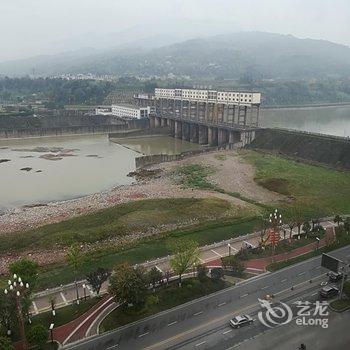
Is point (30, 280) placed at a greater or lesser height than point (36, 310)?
greater

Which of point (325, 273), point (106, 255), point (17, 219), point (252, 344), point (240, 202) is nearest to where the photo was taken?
point (252, 344)

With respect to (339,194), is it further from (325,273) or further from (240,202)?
(325,273)

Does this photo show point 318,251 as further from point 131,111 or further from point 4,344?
point 131,111

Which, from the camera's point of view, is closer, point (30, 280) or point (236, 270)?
point (30, 280)

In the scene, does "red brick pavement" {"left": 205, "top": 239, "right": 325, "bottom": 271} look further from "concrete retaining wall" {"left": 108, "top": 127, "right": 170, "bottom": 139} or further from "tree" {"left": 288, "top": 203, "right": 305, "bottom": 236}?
"concrete retaining wall" {"left": 108, "top": 127, "right": 170, "bottom": 139}

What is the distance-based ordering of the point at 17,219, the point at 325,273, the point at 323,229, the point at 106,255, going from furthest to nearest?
the point at 17,219, the point at 323,229, the point at 106,255, the point at 325,273

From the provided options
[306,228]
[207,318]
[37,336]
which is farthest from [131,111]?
[37,336]

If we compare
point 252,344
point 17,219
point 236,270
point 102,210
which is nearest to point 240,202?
point 102,210
